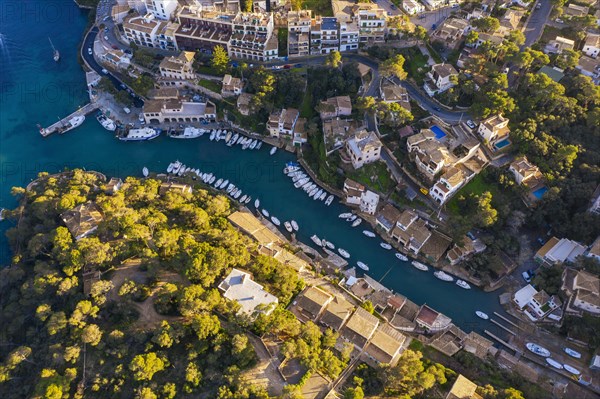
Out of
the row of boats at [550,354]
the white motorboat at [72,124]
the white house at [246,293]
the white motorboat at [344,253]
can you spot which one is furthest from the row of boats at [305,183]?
the white motorboat at [72,124]

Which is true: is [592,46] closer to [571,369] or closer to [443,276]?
[443,276]

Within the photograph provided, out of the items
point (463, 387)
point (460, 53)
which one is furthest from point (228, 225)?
point (460, 53)

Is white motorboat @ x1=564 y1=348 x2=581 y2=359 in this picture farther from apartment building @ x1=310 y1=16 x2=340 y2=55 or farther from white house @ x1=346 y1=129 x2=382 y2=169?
apartment building @ x1=310 y1=16 x2=340 y2=55

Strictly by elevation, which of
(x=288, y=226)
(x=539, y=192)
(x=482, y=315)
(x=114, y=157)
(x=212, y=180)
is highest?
(x=539, y=192)

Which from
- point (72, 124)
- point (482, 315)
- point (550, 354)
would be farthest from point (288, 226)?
point (72, 124)

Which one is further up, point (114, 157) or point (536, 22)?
point (536, 22)

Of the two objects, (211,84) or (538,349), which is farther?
(211,84)

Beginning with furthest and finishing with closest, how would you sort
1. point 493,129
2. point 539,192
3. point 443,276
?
1. point 493,129
2. point 539,192
3. point 443,276

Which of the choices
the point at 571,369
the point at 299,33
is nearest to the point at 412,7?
the point at 299,33

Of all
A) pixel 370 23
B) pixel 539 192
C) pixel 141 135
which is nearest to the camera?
pixel 539 192
